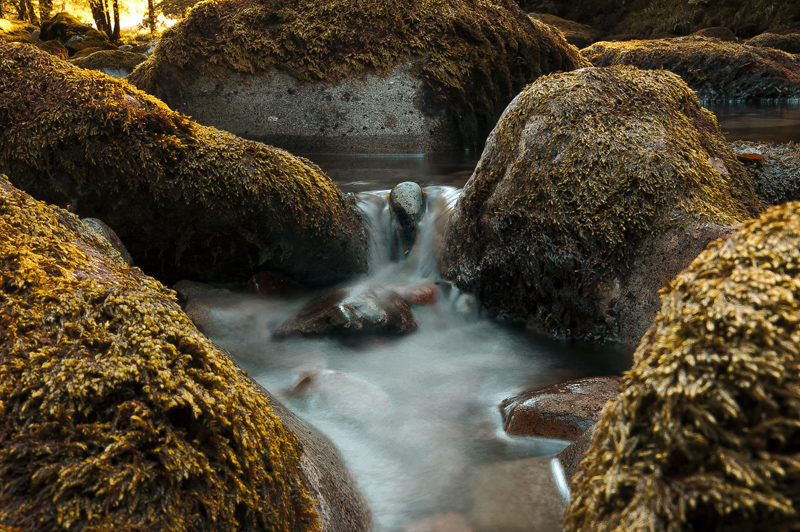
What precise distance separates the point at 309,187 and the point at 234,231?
0.69m

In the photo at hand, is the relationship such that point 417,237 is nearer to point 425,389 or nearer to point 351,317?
point 351,317

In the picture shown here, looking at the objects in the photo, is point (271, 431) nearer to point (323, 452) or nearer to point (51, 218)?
point (323, 452)

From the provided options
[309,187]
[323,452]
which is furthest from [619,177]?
[323,452]

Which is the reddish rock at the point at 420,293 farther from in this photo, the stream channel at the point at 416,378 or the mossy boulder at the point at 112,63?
the mossy boulder at the point at 112,63

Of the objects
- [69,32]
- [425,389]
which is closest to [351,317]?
[425,389]

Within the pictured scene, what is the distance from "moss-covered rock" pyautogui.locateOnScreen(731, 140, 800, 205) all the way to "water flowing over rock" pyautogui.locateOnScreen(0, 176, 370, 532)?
4591 millimetres

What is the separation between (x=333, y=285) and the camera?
16.5 feet

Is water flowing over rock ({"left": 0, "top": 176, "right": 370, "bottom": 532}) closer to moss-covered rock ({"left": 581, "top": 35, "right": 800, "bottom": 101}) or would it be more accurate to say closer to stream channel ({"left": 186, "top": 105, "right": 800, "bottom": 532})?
stream channel ({"left": 186, "top": 105, "right": 800, "bottom": 532})


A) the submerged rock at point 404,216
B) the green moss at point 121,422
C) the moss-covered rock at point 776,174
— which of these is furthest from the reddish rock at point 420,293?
the green moss at point 121,422

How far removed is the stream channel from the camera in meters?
2.72

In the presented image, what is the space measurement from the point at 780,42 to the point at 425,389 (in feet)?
72.0

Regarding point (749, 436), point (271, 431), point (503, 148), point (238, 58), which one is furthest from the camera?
point (238, 58)

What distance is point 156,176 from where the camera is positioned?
13.4 feet

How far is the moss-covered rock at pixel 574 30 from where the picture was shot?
2473cm
